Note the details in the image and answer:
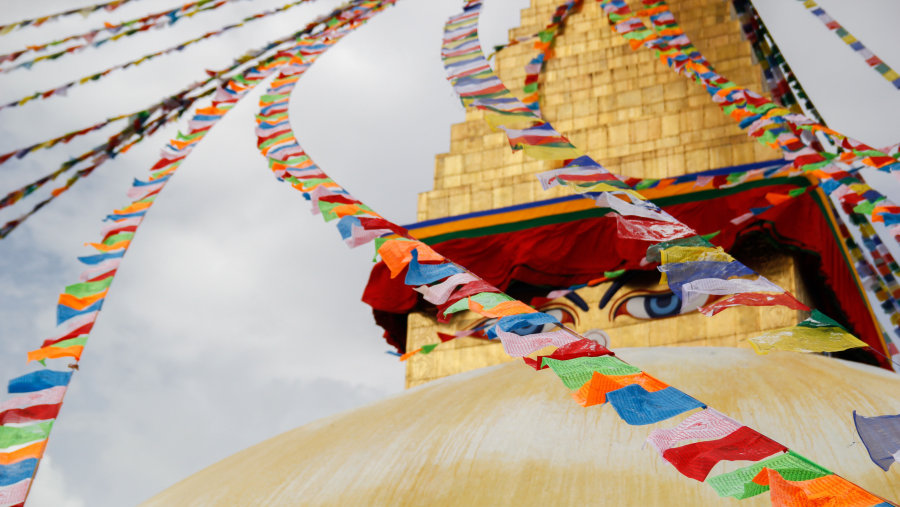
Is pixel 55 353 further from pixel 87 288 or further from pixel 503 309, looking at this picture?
pixel 503 309

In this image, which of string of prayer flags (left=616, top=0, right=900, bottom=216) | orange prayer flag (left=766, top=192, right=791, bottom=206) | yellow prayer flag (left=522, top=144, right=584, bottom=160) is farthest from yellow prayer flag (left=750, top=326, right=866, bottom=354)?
orange prayer flag (left=766, top=192, right=791, bottom=206)

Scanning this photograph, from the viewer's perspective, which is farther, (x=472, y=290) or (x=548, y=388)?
(x=548, y=388)

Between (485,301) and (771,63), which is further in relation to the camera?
(771,63)

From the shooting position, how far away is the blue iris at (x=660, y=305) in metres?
6.29

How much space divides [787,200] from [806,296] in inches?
29.9

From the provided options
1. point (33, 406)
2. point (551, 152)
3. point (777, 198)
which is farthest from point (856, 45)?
point (33, 406)

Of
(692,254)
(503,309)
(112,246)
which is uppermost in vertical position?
(112,246)

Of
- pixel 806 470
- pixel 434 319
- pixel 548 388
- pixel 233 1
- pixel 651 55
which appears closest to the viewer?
pixel 806 470

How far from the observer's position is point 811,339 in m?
2.39

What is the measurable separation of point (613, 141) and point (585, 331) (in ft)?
6.35

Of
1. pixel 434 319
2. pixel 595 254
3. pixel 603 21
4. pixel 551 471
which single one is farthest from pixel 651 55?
pixel 551 471

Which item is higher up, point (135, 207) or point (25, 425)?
point (135, 207)

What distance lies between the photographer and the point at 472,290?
2.71m

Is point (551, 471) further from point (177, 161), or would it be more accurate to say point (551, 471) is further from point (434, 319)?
point (434, 319)
